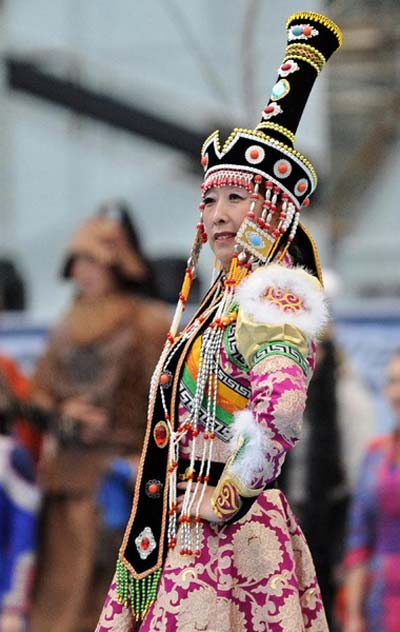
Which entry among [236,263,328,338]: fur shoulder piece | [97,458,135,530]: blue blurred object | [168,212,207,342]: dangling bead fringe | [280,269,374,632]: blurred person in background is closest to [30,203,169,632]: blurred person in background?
[97,458,135,530]: blue blurred object

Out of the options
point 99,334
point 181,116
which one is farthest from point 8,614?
point 181,116

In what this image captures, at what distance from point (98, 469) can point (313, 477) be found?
841 millimetres

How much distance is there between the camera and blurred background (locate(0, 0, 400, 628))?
1035 cm

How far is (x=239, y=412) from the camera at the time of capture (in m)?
3.73

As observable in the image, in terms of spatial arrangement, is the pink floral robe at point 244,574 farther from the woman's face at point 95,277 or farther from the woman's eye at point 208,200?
the woman's face at point 95,277

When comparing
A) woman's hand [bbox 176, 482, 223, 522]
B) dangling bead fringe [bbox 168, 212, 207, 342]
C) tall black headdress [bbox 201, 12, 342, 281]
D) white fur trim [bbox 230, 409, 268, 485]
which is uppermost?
tall black headdress [bbox 201, 12, 342, 281]

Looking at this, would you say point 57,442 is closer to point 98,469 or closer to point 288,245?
point 98,469

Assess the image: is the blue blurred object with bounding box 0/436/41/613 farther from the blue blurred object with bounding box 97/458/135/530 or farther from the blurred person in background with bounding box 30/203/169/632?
the blue blurred object with bounding box 97/458/135/530

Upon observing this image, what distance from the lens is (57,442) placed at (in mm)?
6953

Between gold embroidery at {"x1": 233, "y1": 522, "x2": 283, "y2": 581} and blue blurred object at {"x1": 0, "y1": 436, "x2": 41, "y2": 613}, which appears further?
blue blurred object at {"x1": 0, "y1": 436, "x2": 41, "y2": 613}

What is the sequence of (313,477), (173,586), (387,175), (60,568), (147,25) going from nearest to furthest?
1. (173,586)
2. (313,477)
3. (60,568)
4. (147,25)
5. (387,175)

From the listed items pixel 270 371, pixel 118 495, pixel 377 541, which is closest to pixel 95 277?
pixel 118 495

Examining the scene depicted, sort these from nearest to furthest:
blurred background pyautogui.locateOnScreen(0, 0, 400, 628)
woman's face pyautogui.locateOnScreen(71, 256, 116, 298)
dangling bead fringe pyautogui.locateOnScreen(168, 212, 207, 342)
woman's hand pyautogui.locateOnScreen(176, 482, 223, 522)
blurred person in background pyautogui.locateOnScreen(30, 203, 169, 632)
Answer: woman's hand pyautogui.locateOnScreen(176, 482, 223, 522)
dangling bead fringe pyautogui.locateOnScreen(168, 212, 207, 342)
blurred person in background pyautogui.locateOnScreen(30, 203, 169, 632)
woman's face pyautogui.locateOnScreen(71, 256, 116, 298)
blurred background pyautogui.locateOnScreen(0, 0, 400, 628)

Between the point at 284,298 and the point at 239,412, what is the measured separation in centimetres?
25
